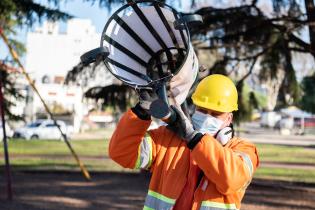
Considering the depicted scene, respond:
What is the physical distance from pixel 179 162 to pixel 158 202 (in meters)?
0.23

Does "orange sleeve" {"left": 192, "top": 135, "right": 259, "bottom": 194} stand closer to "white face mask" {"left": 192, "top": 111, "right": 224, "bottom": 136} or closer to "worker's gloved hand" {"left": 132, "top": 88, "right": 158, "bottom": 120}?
"white face mask" {"left": 192, "top": 111, "right": 224, "bottom": 136}

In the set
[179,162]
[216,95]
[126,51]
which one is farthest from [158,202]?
[126,51]

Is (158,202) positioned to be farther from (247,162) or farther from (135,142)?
(247,162)

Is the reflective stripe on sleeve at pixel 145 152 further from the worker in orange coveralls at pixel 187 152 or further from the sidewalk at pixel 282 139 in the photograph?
the sidewalk at pixel 282 139

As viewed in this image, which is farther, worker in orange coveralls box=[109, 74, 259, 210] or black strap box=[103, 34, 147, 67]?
black strap box=[103, 34, 147, 67]

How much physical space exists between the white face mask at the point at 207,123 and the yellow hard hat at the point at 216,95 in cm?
5

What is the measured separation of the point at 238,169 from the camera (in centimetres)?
256

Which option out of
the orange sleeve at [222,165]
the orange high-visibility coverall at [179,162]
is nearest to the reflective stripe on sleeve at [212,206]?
the orange high-visibility coverall at [179,162]

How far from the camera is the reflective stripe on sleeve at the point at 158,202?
2.77 meters

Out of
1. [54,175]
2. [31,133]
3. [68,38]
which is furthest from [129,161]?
[68,38]

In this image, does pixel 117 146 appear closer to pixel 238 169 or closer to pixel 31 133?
pixel 238 169

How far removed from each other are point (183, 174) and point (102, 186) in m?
8.73

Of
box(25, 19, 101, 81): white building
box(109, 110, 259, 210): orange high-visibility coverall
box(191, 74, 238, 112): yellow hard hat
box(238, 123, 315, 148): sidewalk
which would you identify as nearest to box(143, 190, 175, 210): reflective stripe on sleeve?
box(109, 110, 259, 210): orange high-visibility coverall

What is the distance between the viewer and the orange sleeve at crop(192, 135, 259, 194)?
2484 mm
